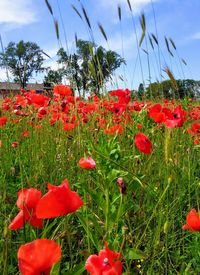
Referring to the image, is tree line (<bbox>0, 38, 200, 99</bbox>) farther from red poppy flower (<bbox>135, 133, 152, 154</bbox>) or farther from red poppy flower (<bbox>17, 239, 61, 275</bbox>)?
red poppy flower (<bbox>17, 239, 61, 275</bbox>)

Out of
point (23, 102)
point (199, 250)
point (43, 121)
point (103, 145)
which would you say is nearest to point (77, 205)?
point (199, 250)

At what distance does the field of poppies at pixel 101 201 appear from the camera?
78 centimetres

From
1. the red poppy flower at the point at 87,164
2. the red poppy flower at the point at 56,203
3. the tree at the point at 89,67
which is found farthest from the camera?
the tree at the point at 89,67

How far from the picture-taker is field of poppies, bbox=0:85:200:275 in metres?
0.78

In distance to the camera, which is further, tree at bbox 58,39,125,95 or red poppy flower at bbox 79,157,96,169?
tree at bbox 58,39,125,95

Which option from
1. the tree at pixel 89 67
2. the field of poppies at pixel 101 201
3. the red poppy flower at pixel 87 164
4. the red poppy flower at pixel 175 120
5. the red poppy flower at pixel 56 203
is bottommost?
the field of poppies at pixel 101 201

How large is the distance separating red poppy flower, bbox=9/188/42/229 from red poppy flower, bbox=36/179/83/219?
8 cm

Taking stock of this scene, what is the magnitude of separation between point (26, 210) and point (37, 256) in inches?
7.8

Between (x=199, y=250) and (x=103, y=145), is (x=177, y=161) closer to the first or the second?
(x=103, y=145)

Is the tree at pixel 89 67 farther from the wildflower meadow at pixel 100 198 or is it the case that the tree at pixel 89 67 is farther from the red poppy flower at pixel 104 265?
the red poppy flower at pixel 104 265

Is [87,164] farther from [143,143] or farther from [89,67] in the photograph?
[89,67]

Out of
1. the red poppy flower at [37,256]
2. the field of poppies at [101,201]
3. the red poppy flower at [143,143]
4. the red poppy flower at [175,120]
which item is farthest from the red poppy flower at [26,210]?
the red poppy flower at [175,120]

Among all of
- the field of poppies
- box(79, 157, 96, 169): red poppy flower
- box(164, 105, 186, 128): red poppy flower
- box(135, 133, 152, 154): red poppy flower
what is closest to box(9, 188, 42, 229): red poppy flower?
the field of poppies

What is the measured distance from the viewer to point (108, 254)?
71 centimetres
